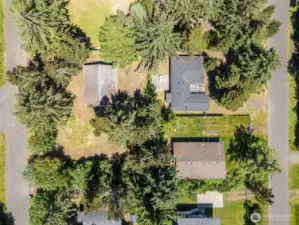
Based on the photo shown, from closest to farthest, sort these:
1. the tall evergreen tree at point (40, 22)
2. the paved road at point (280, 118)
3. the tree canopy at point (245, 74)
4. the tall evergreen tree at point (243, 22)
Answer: the tall evergreen tree at point (40, 22)
the tall evergreen tree at point (243, 22)
the tree canopy at point (245, 74)
the paved road at point (280, 118)

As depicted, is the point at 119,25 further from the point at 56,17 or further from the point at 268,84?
the point at 268,84

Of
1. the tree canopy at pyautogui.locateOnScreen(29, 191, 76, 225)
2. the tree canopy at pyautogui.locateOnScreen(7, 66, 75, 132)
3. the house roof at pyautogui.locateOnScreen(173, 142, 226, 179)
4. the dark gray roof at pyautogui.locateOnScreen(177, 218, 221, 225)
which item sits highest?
the tree canopy at pyautogui.locateOnScreen(7, 66, 75, 132)

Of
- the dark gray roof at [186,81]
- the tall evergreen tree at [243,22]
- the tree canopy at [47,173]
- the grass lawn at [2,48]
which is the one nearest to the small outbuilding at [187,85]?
the dark gray roof at [186,81]

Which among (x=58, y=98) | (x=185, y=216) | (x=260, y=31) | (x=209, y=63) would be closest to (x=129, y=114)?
(x=58, y=98)

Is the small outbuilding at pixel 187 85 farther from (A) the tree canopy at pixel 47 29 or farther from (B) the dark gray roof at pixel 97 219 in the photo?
(B) the dark gray roof at pixel 97 219

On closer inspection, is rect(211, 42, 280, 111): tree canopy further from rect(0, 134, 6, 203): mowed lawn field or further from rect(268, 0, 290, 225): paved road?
rect(0, 134, 6, 203): mowed lawn field

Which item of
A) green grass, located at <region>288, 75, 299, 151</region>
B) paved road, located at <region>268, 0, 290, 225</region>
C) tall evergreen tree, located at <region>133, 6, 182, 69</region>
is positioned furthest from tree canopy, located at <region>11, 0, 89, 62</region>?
green grass, located at <region>288, 75, 299, 151</region>
